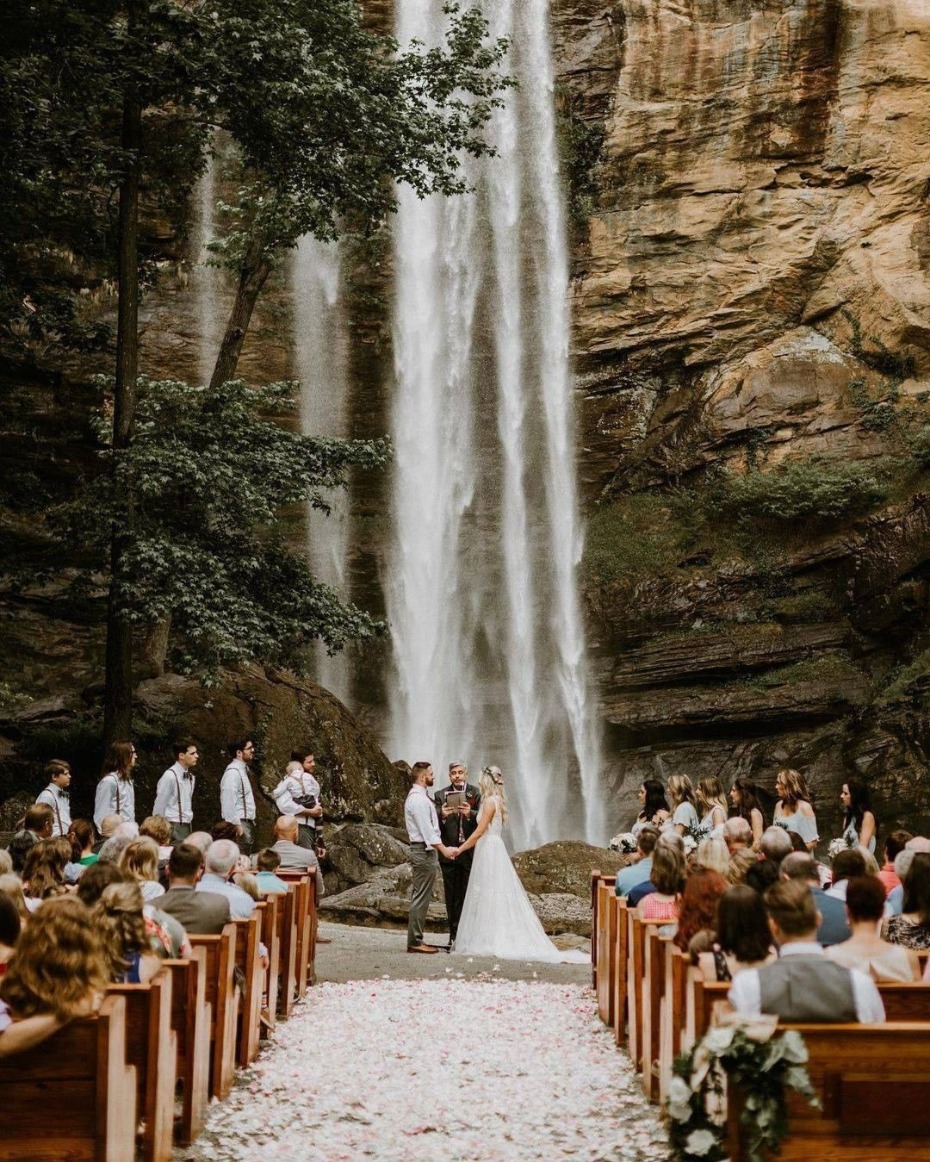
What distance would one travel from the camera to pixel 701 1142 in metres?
4.98

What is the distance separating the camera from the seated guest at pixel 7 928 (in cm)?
573

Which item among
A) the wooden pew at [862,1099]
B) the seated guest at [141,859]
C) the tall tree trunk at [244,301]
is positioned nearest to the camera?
the wooden pew at [862,1099]

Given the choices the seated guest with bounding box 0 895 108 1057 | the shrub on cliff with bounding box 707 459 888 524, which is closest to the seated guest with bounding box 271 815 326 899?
the seated guest with bounding box 0 895 108 1057

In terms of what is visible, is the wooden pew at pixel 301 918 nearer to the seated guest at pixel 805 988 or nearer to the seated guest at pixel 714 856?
the seated guest at pixel 714 856

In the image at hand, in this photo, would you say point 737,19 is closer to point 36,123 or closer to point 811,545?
point 811,545

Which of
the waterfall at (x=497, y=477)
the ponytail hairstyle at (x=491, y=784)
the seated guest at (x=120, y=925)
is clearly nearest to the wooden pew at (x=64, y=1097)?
the seated guest at (x=120, y=925)

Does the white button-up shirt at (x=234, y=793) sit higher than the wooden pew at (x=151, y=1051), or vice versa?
the white button-up shirt at (x=234, y=793)

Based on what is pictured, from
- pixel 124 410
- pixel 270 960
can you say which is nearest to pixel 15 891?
pixel 270 960

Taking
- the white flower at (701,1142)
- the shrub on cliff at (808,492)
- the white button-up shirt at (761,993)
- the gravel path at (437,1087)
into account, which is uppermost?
the shrub on cliff at (808,492)

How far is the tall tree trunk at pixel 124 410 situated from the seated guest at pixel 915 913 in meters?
12.0

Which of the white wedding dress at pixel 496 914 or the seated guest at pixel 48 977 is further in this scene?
the white wedding dress at pixel 496 914

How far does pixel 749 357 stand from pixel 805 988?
25.8m

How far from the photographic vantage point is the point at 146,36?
57.0ft

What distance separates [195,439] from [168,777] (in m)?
6.32
